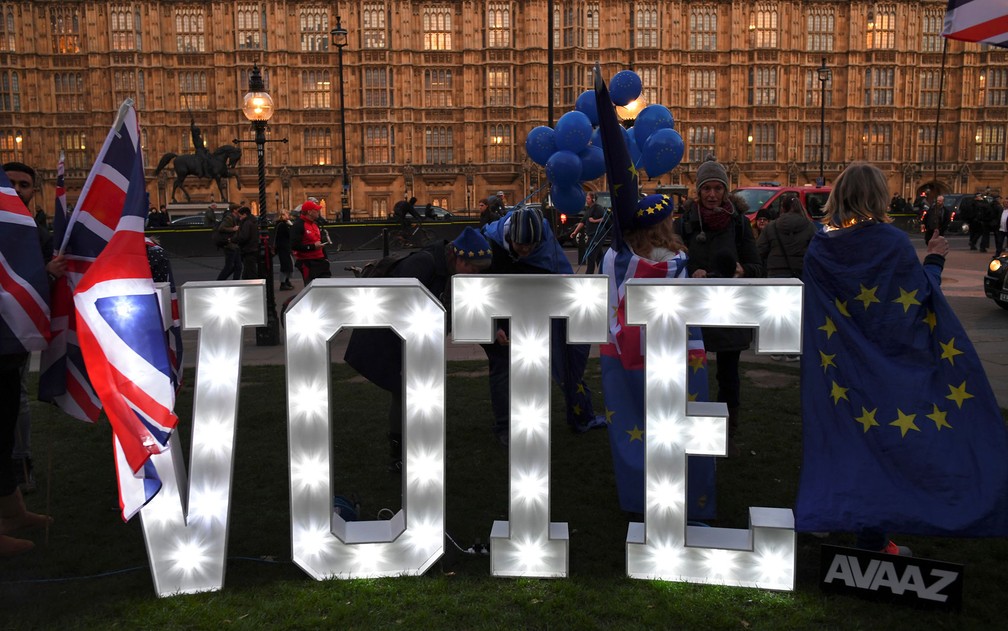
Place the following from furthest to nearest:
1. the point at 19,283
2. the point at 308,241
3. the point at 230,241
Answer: the point at 230,241 < the point at 308,241 < the point at 19,283

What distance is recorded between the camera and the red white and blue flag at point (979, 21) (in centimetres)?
457

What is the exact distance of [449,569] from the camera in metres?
3.73

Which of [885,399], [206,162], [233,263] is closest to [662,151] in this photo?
[885,399]

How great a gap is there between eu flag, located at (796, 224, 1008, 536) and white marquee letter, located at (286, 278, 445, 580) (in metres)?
1.55

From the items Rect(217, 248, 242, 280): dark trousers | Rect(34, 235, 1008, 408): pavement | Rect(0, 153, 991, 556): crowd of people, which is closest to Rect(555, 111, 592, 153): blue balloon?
Rect(0, 153, 991, 556): crowd of people

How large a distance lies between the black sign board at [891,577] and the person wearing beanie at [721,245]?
70.4 inches

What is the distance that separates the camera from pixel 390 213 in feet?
128

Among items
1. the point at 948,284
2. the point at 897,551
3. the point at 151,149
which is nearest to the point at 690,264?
the point at 897,551

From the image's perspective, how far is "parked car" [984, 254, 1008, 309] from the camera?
34.9 feet

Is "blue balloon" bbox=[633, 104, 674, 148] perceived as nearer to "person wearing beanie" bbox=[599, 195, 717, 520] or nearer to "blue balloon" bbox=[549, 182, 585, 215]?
"blue balloon" bbox=[549, 182, 585, 215]

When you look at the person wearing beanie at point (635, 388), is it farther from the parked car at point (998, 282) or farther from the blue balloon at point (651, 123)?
the parked car at point (998, 282)

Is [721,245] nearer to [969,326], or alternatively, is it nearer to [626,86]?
[626,86]

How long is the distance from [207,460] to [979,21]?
4.65 m

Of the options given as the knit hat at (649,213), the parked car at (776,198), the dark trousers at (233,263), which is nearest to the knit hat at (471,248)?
the knit hat at (649,213)
